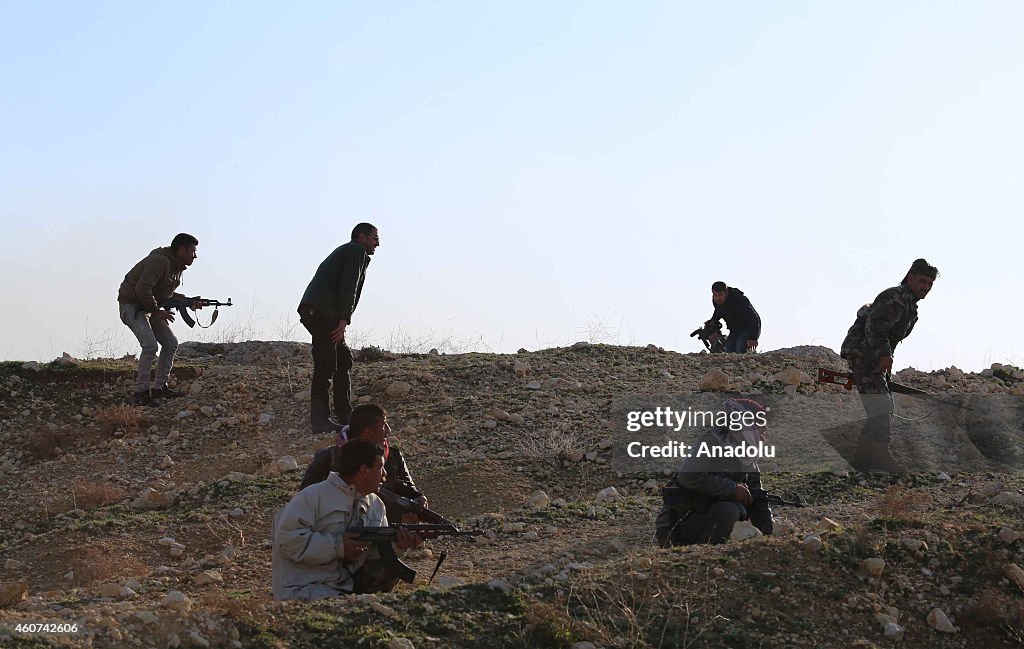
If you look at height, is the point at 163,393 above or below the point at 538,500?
above

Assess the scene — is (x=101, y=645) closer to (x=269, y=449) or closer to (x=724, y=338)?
(x=269, y=449)

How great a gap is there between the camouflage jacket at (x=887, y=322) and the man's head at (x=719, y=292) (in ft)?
17.8

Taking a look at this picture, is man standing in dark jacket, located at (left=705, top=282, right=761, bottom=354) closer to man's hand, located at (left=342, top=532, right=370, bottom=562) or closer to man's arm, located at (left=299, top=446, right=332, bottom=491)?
man's arm, located at (left=299, top=446, right=332, bottom=491)

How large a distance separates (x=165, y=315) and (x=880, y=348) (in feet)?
21.8

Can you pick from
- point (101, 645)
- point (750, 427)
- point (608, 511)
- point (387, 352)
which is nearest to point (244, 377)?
point (387, 352)

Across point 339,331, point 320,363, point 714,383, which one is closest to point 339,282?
point 339,331

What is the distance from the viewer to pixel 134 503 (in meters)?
9.73

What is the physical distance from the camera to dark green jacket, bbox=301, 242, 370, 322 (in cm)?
1055

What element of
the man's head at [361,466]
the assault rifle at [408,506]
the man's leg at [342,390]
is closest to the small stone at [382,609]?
the man's head at [361,466]

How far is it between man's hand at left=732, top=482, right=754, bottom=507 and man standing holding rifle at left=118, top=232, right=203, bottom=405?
22.1ft

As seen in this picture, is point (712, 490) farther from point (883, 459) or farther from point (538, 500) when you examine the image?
point (883, 459)

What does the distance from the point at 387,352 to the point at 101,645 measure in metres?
10.2

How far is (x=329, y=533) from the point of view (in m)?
5.89

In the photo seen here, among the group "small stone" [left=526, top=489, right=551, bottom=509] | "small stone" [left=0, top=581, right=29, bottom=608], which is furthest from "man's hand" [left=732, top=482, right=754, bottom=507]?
"small stone" [left=0, top=581, right=29, bottom=608]
